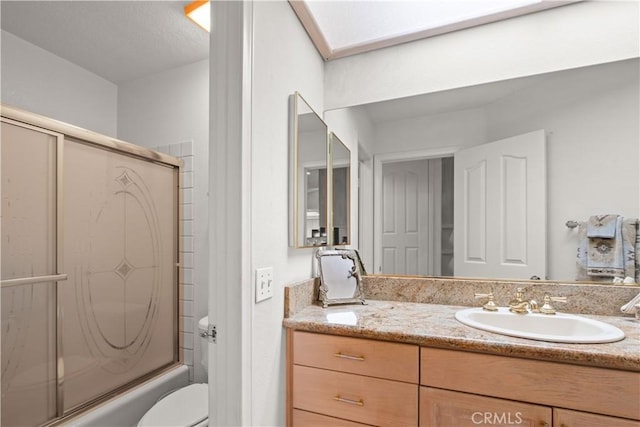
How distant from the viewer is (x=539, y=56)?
1.41m

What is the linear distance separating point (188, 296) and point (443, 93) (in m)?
2.12

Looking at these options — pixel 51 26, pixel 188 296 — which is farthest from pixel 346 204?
pixel 51 26

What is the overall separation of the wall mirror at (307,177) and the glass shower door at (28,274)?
52.5 inches

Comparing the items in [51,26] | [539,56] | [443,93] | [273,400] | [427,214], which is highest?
[51,26]

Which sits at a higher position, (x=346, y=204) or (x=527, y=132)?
(x=527, y=132)

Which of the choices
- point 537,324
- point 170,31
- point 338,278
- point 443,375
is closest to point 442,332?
point 443,375

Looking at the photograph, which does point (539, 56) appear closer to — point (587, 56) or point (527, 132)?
point (587, 56)

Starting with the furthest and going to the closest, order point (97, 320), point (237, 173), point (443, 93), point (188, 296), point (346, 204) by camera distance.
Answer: point (188, 296)
point (97, 320)
point (346, 204)
point (443, 93)
point (237, 173)

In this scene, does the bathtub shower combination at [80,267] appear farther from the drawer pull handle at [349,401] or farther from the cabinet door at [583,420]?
the cabinet door at [583,420]

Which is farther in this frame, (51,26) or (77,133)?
(51,26)

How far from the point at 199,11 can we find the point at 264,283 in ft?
5.14

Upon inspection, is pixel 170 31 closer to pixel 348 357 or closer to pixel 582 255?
pixel 348 357

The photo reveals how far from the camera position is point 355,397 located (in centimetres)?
113

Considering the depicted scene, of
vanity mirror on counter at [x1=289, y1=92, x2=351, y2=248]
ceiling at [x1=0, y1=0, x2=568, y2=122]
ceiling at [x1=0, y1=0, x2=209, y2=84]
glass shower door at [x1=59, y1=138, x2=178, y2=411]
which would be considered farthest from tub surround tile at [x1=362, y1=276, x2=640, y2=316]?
ceiling at [x1=0, y1=0, x2=209, y2=84]
